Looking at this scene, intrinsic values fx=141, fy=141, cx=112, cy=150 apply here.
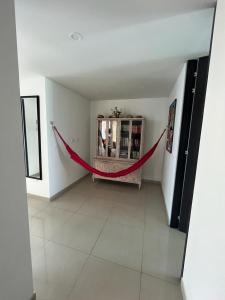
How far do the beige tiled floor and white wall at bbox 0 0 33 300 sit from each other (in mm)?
421

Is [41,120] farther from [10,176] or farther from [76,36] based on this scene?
[10,176]

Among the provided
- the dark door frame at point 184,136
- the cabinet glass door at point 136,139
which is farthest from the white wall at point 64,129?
the dark door frame at point 184,136

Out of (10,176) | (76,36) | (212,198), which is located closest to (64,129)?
(76,36)

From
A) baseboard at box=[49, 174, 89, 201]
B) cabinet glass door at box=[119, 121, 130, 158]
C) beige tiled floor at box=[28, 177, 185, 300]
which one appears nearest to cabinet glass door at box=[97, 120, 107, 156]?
cabinet glass door at box=[119, 121, 130, 158]

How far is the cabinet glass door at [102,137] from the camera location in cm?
332

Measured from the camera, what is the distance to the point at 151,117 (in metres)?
3.33

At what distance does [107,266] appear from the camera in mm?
1383

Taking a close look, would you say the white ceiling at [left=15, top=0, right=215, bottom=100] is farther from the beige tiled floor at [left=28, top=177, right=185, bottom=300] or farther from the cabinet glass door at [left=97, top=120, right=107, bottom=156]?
the beige tiled floor at [left=28, top=177, right=185, bottom=300]

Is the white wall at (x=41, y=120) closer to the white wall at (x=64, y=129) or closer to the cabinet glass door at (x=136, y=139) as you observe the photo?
the white wall at (x=64, y=129)

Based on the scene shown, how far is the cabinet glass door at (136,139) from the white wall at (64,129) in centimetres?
124

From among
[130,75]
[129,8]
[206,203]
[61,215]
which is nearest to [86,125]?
[130,75]

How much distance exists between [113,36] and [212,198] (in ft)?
4.69

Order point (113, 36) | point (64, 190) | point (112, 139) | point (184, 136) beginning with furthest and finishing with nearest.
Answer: point (112, 139) → point (64, 190) → point (184, 136) → point (113, 36)

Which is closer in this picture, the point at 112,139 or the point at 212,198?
the point at 212,198
